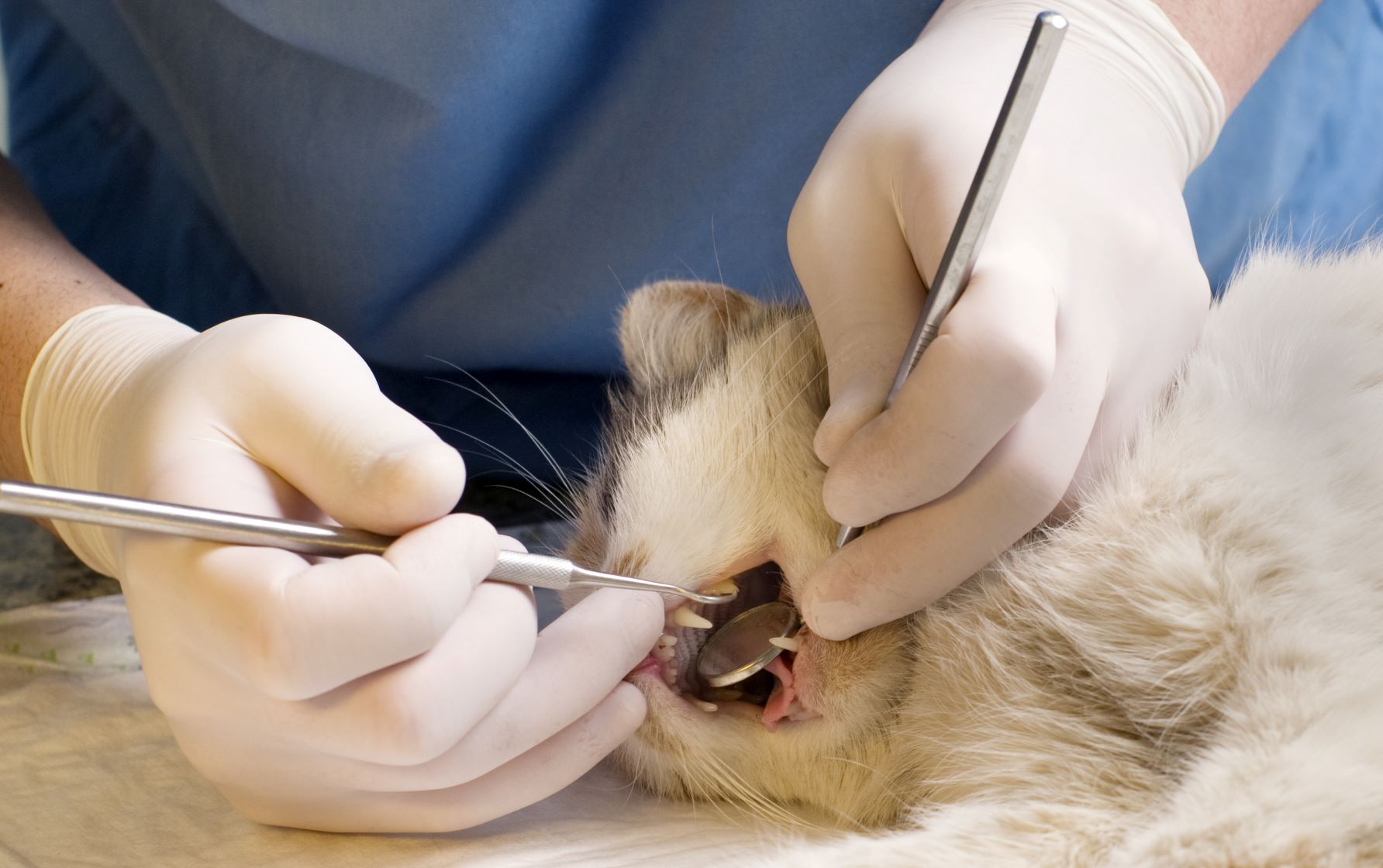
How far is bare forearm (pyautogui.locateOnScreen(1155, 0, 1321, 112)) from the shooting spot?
134 cm

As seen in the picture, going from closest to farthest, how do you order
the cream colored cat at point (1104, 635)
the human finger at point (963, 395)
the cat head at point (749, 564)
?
the cream colored cat at point (1104, 635)
the human finger at point (963, 395)
the cat head at point (749, 564)

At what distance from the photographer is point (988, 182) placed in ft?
2.46

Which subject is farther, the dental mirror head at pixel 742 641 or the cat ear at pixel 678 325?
the cat ear at pixel 678 325

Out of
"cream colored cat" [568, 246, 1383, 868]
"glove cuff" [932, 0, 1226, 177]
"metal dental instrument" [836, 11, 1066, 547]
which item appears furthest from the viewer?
"glove cuff" [932, 0, 1226, 177]

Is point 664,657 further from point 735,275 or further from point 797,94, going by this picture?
point 797,94

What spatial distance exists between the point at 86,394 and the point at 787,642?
2.93ft

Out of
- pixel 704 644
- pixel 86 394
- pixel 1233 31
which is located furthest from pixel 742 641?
pixel 1233 31

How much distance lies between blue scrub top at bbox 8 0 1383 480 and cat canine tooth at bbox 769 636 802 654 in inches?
25.4

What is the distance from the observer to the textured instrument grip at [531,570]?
0.94 m

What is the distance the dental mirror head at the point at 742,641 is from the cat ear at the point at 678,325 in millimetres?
409

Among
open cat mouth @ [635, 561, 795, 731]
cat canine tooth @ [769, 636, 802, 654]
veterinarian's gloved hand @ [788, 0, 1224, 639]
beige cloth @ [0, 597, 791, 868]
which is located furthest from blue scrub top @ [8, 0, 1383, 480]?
beige cloth @ [0, 597, 791, 868]

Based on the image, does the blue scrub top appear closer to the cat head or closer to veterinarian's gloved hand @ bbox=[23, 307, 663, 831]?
the cat head

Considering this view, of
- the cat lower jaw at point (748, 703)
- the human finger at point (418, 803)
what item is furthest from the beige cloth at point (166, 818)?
the cat lower jaw at point (748, 703)

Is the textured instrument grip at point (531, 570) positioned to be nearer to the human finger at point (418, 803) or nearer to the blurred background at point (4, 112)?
the human finger at point (418, 803)
